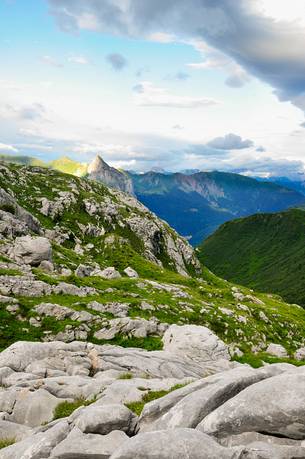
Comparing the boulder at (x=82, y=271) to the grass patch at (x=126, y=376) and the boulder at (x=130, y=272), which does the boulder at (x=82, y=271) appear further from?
the grass patch at (x=126, y=376)

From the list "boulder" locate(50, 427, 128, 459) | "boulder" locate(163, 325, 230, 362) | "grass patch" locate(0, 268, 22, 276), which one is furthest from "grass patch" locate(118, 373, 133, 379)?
"grass patch" locate(0, 268, 22, 276)

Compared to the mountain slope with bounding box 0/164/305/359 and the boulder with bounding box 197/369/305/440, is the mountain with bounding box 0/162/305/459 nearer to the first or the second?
the boulder with bounding box 197/369/305/440

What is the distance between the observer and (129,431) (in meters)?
18.4

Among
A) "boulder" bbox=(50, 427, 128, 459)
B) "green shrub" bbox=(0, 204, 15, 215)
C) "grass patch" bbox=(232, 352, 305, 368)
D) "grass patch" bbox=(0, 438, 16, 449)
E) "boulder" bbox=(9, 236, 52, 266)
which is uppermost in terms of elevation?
"green shrub" bbox=(0, 204, 15, 215)

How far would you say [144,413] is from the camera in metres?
19.3

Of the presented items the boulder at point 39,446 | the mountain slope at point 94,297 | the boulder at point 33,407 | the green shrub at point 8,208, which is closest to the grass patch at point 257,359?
the mountain slope at point 94,297

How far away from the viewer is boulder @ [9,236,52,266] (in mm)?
70613

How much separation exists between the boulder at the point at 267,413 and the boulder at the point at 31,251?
58.9 meters

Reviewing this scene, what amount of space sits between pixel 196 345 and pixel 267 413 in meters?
27.6

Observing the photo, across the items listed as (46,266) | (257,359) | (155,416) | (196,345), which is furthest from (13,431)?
(46,266)

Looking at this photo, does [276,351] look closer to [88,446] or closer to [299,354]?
[299,354]

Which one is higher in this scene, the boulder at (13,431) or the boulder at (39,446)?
the boulder at (39,446)

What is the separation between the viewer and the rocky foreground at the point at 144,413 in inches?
563

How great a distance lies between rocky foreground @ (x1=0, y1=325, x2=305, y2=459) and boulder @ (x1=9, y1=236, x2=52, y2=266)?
40.4m
